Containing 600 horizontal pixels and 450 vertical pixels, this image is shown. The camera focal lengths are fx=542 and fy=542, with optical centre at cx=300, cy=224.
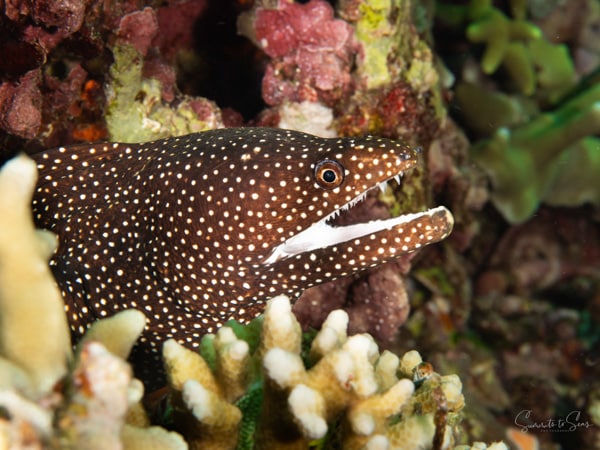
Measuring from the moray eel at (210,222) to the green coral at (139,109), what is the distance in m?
0.69

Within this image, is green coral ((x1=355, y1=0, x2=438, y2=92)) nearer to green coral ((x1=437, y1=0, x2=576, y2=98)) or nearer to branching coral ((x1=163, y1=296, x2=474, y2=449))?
branching coral ((x1=163, y1=296, x2=474, y2=449))

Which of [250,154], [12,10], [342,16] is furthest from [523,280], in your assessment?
[12,10]

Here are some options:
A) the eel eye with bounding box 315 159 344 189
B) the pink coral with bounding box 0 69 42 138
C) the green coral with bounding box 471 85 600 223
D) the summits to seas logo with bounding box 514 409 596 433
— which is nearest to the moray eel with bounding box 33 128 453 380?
the eel eye with bounding box 315 159 344 189

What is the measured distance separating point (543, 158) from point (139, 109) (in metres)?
6.31

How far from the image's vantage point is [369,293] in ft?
17.3

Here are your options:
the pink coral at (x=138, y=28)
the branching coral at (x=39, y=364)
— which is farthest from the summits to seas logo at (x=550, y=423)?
the branching coral at (x=39, y=364)

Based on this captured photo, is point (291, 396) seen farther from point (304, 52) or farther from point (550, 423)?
point (550, 423)

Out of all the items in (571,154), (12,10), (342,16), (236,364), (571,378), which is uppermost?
(12,10)

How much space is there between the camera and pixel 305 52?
5023mm

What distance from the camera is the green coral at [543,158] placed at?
8203 millimetres

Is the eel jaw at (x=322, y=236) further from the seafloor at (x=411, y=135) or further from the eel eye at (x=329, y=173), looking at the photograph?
the seafloor at (x=411, y=135)

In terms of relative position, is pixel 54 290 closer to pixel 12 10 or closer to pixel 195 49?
pixel 12 10

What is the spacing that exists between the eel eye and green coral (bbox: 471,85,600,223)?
18.2 feet

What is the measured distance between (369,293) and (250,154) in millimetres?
2300
